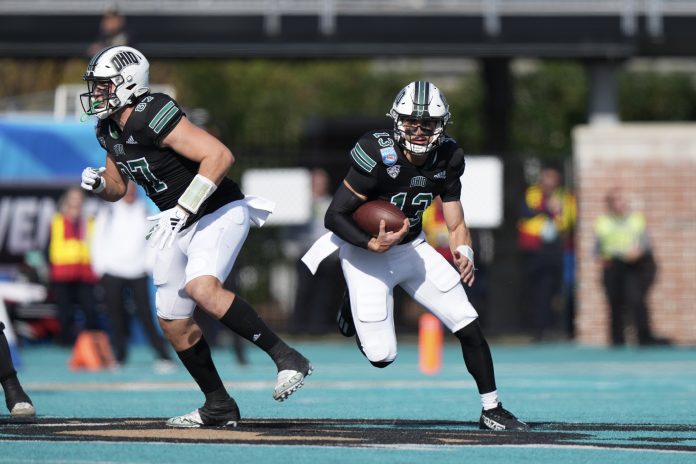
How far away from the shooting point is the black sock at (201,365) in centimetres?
813

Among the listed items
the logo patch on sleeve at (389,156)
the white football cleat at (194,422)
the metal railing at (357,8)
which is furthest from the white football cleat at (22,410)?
the metal railing at (357,8)

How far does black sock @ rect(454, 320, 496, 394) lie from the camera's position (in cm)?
816

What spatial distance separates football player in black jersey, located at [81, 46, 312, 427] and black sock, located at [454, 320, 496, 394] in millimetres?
975

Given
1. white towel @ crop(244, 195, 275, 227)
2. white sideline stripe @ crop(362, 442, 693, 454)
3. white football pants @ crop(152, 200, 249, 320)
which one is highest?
white towel @ crop(244, 195, 275, 227)

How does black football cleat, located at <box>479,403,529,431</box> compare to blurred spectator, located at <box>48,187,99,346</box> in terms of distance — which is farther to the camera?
blurred spectator, located at <box>48,187,99,346</box>

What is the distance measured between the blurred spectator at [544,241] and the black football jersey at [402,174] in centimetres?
1061

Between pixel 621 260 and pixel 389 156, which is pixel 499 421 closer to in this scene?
pixel 389 156

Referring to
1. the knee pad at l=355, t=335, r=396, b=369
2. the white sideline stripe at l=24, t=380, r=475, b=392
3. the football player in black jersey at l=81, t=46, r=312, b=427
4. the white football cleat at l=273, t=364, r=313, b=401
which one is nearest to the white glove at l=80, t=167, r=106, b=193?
the football player in black jersey at l=81, t=46, r=312, b=427

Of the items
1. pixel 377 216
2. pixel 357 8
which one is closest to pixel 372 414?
pixel 377 216

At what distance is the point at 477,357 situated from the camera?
8188mm

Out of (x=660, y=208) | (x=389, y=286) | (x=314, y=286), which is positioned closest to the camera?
(x=389, y=286)

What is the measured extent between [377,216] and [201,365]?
1249 millimetres

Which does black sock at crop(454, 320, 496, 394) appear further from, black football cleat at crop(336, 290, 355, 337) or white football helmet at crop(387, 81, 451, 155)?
white football helmet at crop(387, 81, 451, 155)

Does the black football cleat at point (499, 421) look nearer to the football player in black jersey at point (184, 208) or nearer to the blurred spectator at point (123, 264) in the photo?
the football player in black jersey at point (184, 208)
